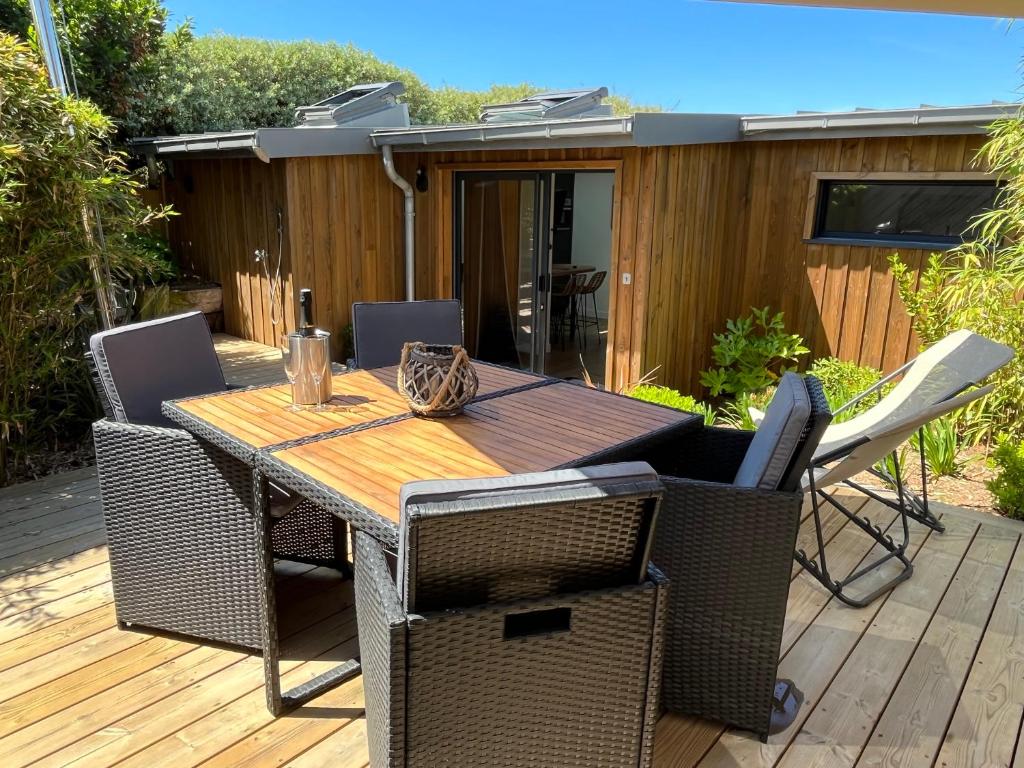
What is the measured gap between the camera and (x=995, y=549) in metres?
3.18

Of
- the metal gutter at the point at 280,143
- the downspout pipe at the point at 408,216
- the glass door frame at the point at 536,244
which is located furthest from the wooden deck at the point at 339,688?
the downspout pipe at the point at 408,216

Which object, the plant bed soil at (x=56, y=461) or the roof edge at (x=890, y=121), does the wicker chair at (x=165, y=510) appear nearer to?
the plant bed soil at (x=56, y=461)

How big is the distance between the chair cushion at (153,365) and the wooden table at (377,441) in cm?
23

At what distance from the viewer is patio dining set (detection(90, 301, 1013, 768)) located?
1.39m

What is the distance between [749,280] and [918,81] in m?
50.6

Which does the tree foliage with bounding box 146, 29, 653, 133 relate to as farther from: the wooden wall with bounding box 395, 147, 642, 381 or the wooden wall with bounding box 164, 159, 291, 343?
the wooden wall with bounding box 395, 147, 642, 381

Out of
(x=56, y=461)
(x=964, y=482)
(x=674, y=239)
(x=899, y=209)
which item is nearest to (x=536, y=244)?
(x=674, y=239)

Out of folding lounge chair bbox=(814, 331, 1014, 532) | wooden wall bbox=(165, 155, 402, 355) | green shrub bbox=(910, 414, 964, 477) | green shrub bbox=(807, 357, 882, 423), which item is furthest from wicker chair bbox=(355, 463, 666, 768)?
wooden wall bbox=(165, 155, 402, 355)

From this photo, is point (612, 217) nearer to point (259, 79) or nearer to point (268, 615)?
point (268, 615)

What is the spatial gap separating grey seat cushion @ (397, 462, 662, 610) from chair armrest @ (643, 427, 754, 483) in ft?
2.88

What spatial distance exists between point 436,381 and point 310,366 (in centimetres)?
43

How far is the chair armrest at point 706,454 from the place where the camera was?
2.29m

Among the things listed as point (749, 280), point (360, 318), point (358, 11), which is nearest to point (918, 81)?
point (358, 11)

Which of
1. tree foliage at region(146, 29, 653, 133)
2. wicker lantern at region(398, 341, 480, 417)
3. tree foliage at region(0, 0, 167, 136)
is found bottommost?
wicker lantern at region(398, 341, 480, 417)
